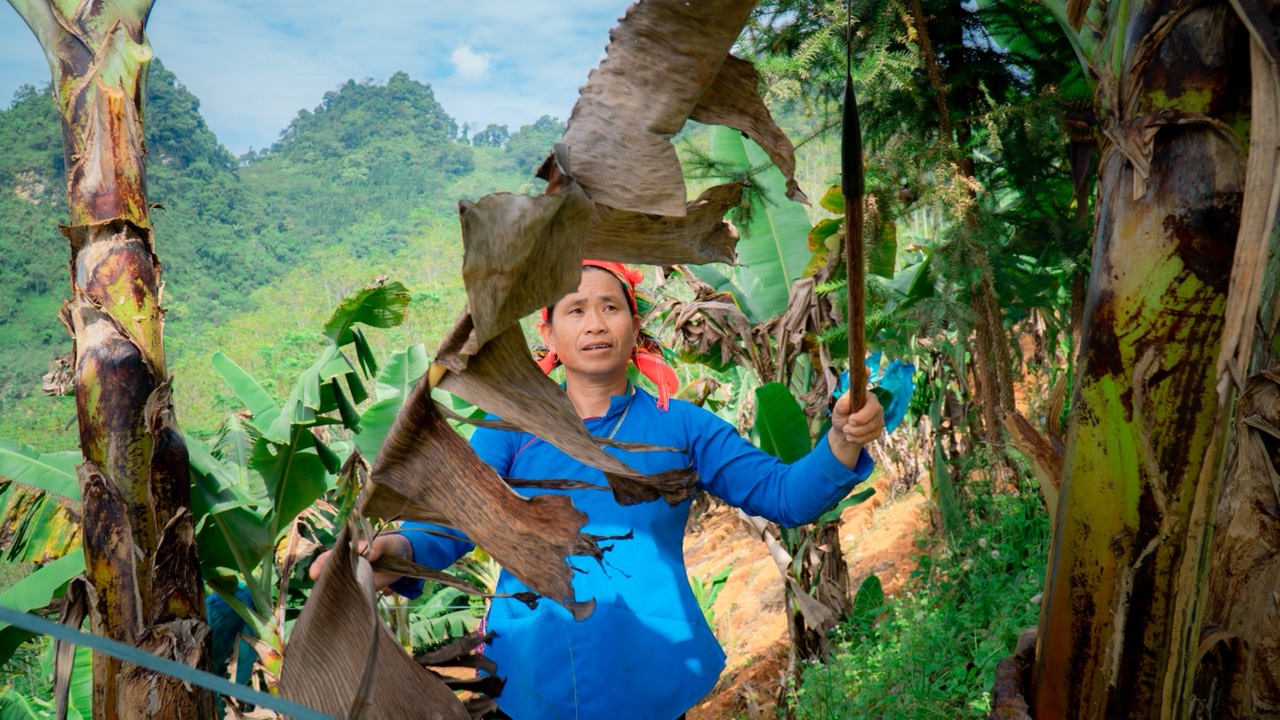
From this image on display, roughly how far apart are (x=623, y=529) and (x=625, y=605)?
0.50 ft

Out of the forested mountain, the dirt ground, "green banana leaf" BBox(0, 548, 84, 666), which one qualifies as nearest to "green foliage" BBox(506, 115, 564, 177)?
the forested mountain

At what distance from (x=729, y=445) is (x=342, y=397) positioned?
2.66 metres

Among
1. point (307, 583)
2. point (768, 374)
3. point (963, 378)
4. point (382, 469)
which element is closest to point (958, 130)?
point (768, 374)

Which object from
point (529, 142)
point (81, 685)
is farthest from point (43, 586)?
point (529, 142)

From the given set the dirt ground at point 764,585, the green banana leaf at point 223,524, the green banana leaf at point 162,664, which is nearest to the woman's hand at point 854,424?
the green banana leaf at point 162,664

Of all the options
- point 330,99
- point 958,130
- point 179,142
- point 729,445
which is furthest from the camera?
point 330,99

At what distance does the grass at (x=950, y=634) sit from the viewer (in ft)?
10.9

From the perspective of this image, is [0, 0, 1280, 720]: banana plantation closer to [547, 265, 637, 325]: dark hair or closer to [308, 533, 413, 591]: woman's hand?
[308, 533, 413, 591]: woman's hand

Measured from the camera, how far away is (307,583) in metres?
4.65

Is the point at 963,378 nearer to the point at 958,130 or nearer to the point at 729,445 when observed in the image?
the point at 958,130

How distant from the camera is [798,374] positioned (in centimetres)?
455

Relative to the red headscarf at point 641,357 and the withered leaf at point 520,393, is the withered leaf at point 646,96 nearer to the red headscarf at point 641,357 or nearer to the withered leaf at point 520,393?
the withered leaf at point 520,393

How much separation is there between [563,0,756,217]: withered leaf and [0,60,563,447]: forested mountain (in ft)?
44.1

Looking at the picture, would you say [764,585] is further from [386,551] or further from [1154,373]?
[1154,373]
